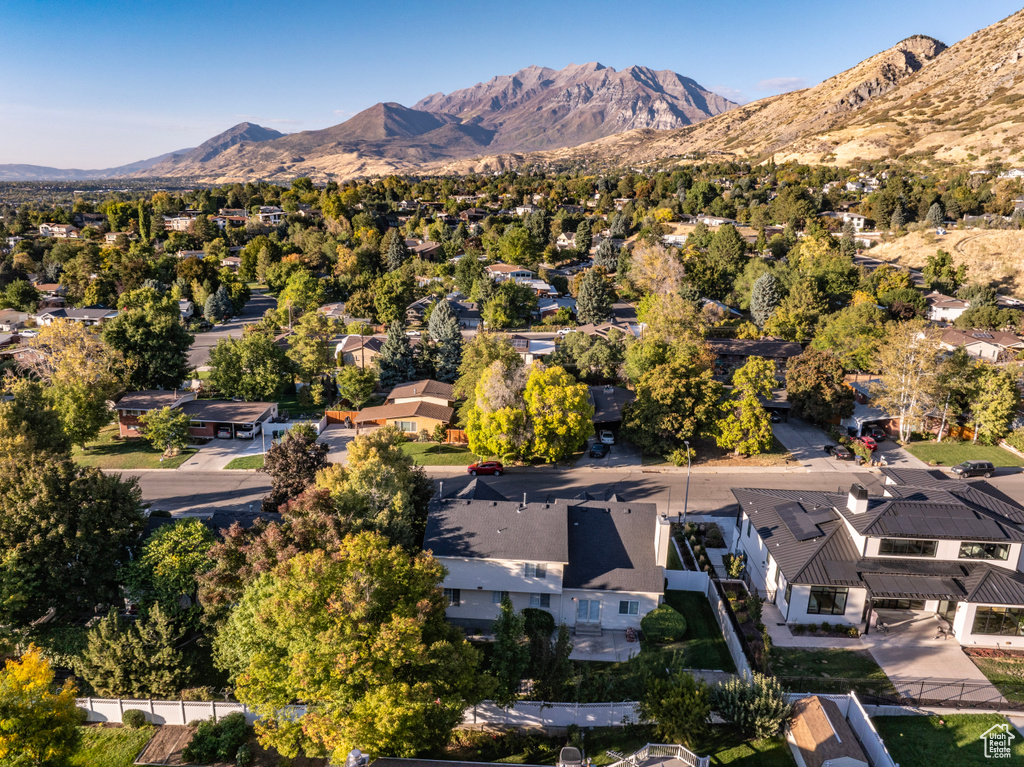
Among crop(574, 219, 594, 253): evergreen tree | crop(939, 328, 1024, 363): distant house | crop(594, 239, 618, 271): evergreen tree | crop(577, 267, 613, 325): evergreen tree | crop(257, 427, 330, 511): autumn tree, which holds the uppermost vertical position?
crop(574, 219, 594, 253): evergreen tree

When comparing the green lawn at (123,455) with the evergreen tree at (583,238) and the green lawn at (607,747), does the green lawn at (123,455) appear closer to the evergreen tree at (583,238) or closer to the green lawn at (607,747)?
the green lawn at (607,747)

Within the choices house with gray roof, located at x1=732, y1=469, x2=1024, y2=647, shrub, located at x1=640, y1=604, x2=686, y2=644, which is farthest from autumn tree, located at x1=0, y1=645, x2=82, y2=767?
house with gray roof, located at x1=732, y1=469, x2=1024, y2=647

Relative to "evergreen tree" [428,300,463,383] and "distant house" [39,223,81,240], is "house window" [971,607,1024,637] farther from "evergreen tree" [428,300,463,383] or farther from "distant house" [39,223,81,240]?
"distant house" [39,223,81,240]

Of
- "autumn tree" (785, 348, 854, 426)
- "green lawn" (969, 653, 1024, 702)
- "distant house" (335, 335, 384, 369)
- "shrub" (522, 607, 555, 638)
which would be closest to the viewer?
"green lawn" (969, 653, 1024, 702)

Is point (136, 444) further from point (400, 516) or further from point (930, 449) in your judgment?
point (930, 449)

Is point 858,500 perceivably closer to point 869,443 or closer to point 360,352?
point 869,443

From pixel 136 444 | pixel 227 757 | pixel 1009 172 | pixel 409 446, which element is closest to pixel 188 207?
pixel 136 444

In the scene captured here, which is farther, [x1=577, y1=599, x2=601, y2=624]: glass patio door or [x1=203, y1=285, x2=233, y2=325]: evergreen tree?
[x1=203, y1=285, x2=233, y2=325]: evergreen tree

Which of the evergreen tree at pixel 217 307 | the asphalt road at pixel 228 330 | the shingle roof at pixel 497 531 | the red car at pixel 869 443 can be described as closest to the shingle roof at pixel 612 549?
the shingle roof at pixel 497 531

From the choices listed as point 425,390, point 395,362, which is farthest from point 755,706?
point 395,362
